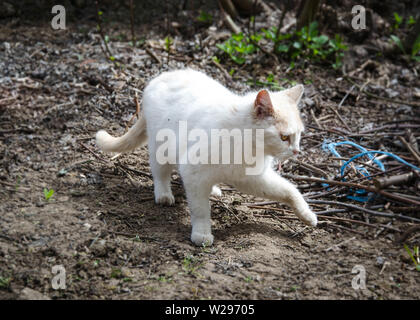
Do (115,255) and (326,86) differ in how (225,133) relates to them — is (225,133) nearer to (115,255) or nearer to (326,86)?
(115,255)

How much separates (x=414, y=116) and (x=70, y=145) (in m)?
3.59

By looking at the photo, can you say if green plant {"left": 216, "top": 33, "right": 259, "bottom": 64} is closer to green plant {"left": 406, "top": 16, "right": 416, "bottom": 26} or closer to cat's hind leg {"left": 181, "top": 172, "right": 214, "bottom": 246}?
green plant {"left": 406, "top": 16, "right": 416, "bottom": 26}

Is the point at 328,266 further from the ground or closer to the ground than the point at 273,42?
closer to the ground

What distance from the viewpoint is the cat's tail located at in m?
3.78

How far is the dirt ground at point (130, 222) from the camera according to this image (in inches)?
101

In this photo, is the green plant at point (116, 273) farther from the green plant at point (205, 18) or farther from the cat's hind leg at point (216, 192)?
the green plant at point (205, 18)

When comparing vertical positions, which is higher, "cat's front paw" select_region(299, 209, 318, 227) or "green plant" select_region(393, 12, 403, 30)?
"green plant" select_region(393, 12, 403, 30)

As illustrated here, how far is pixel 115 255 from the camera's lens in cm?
282

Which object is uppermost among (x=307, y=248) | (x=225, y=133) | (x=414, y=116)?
(x=414, y=116)

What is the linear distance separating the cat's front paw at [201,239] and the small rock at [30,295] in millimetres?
1059

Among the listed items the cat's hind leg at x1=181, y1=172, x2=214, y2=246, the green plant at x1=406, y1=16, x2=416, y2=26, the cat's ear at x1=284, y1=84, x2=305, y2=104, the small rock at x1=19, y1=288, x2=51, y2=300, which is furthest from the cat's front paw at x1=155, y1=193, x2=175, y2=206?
the green plant at x1=406, y1=16, x2=416, y2=26

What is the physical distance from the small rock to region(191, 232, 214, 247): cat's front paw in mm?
1059

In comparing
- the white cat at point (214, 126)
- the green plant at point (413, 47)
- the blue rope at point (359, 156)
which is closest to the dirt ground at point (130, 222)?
the blue rope at point (359, 156)
